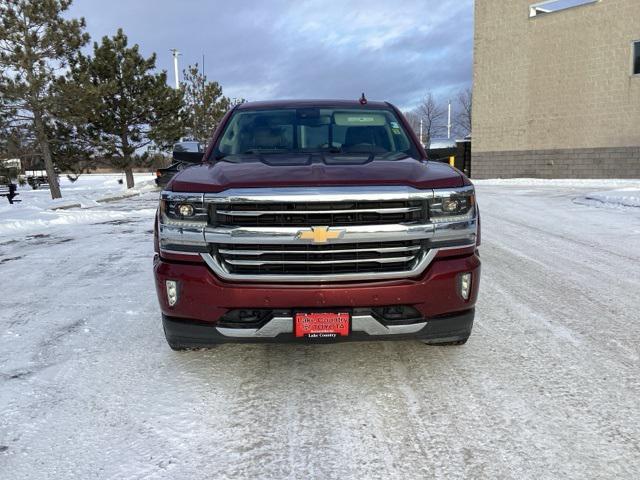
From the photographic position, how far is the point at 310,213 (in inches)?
104

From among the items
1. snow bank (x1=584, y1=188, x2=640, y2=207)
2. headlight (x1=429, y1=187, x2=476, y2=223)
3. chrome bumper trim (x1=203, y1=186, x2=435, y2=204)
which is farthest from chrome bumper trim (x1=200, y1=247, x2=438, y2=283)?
snow bank (x1=584, y1=188, x2=640, y2=207)

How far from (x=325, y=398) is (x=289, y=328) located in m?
0.48

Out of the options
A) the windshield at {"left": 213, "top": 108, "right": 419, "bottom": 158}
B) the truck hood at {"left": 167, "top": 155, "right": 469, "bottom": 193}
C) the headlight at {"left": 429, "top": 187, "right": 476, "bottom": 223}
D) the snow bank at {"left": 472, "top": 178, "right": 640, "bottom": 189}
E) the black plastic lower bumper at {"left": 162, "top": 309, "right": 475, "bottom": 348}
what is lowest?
the snow bank at {"left": 472, "top": 178, "right": 640, "bottom": 189}

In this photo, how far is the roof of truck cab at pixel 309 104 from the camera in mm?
4375

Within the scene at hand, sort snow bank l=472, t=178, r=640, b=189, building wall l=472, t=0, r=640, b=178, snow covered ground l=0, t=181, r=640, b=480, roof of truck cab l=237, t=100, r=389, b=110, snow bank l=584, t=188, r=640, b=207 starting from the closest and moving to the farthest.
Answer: snow covered ground l=0, t=181, r=640, b=480 < roof of truck cab l=237, t=100, r=389, b=110 < snow bank l=584, t=188, r=640, b=207 < snow bank l=472, t=178, r=640, b=189 < building wall l=472, t=0, r=640, b=178

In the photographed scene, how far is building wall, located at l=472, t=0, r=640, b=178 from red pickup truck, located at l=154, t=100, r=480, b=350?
73.8ft

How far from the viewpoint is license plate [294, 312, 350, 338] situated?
105 inches

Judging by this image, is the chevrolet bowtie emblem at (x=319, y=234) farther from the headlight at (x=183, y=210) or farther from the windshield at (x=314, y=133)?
the windshield at (x=314, y=133)

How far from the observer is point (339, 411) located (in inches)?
103

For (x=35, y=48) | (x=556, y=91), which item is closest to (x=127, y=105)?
(x=35, y=48)

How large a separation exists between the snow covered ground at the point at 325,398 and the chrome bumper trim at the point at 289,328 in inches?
15.2

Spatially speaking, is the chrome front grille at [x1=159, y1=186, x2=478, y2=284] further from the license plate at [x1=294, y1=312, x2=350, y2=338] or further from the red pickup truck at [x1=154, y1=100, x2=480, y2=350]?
the license plate at [x1=294, y1=312, x2=350, y2=338]

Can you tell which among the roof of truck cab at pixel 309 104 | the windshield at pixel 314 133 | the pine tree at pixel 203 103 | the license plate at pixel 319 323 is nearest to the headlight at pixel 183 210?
the license plate at pixel 319 323

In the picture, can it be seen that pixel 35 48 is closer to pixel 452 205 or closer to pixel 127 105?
pixel 127 105
